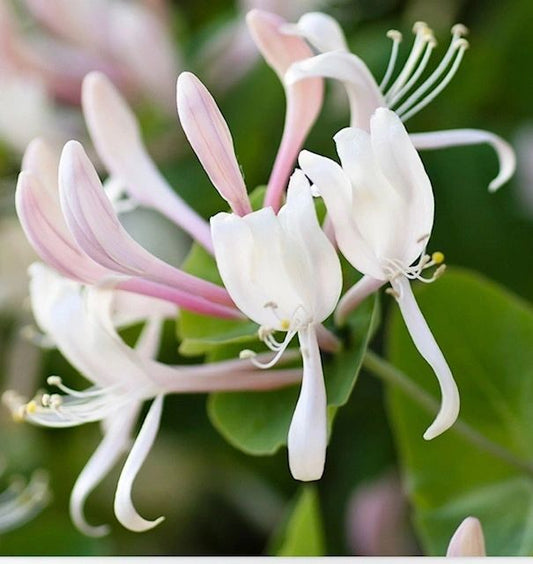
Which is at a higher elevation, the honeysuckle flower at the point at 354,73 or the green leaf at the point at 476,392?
the honeysuckle flower at the point at 354,73

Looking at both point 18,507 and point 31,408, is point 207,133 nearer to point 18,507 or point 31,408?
point 31,408

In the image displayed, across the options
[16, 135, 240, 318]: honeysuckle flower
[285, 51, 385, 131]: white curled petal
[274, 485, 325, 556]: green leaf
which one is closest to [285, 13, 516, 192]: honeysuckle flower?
[285, 51, 385, 131]: white curled petal

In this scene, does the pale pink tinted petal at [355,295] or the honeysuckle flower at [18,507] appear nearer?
the pale pink tinted petal at [355,295]

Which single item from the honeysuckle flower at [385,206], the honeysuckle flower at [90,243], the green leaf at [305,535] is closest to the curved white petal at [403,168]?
the honeysuckle flower at [385,206]

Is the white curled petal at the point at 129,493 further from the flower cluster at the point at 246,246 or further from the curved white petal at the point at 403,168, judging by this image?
the curved white petal at the point at 403,168

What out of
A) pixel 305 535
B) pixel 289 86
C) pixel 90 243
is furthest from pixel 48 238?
pixel 305 535

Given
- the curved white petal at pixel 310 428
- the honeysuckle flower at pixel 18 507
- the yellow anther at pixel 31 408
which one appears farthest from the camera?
the honeysuckle flower at pixel 18 507
